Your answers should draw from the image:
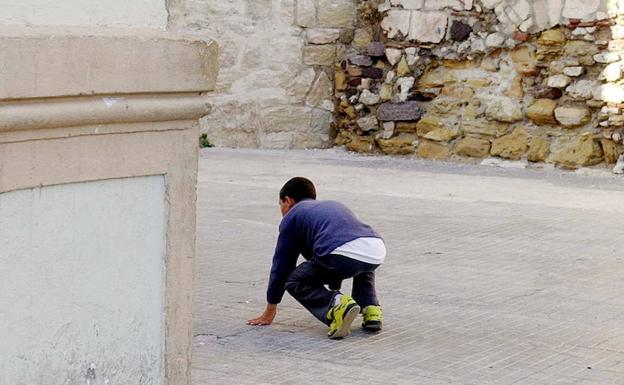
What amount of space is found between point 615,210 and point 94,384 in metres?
6.25

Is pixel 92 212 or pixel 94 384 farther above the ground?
pixel 92 212

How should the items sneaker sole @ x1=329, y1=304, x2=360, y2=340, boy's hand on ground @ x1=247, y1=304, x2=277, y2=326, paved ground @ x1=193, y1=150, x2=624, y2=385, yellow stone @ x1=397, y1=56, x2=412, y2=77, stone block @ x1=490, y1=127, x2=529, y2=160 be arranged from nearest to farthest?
paved ground @ x1=193, y1=150, x2=624, y2=385 → sneaker sole @ x1=329, y1=304, x2=360, y2=340 → boy's hand on ground @ x1=247, y1=304, x2=277, y2=326 → stone block @ x1=490, y1=127, x2=529, y2=160 → yellow stone @ x1=397, y1=56, x2=412, y2=77

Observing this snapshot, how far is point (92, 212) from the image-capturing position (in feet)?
12.2

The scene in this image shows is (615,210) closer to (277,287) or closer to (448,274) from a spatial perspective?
(448,274)

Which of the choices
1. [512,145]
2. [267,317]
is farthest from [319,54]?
[267,317]

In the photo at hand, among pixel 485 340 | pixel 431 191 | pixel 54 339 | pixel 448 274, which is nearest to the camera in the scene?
pixel 54 339

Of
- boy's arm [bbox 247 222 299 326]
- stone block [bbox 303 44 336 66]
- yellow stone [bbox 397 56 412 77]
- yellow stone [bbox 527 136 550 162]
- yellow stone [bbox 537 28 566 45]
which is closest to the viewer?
boy's arm [bbox 247 222 299 326]

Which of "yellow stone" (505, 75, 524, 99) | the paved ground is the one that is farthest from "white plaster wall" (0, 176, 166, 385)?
"yellow stone" (505, 75, 524, 99)

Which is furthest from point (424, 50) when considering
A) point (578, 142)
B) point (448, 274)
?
point (448, 274)

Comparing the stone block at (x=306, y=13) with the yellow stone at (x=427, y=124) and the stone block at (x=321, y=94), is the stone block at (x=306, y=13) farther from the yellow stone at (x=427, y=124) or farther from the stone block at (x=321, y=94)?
the yellow stone at (x=427, y=124)

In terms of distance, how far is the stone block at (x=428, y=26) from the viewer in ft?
39.6

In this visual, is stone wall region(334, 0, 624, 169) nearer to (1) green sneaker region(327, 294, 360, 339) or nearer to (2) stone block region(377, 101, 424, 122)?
(2) stone block region(377, 101, 424, 122)

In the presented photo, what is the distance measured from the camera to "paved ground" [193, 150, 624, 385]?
5184mm

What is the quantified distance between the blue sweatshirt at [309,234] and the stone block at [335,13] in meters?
7.30
